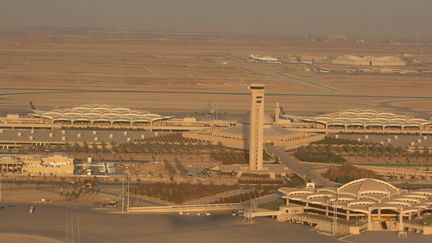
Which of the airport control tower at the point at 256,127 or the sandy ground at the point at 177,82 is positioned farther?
the sandy ground at the point at 177,82

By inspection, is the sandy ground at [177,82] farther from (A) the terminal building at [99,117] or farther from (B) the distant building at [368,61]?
(B) the distant building at [368,61]

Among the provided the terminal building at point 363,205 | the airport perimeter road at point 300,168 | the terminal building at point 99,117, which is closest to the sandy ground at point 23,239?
the terminal building at point 363,205

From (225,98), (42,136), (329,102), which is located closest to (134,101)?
(225,98)

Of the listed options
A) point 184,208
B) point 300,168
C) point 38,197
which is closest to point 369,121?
point 300,168

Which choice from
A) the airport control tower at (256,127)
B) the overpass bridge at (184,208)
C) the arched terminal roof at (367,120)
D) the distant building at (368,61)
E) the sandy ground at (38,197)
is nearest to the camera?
the overpass bridge at (184,208)

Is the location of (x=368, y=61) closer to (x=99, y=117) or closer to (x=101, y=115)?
(x=101, y=115)

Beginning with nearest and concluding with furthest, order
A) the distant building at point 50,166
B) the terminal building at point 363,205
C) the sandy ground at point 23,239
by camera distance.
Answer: the sandy ground at point 23,239 < the terminal building at point 363,205 < the distant building at point 50,166

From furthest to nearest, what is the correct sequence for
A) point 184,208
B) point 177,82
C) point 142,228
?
point 177,82
point 184,208
point 142,228

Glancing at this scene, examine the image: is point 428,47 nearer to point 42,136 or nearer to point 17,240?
point 42,136

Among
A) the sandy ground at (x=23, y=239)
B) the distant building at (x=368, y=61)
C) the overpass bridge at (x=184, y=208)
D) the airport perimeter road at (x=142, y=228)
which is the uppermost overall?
the distant building at (x=368, y=61)
